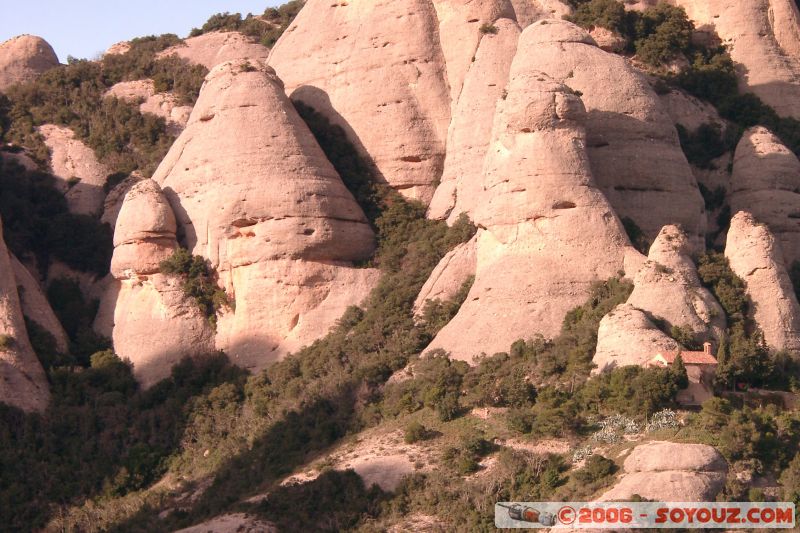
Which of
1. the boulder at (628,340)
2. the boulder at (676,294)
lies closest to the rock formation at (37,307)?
the boulder at (628,340)

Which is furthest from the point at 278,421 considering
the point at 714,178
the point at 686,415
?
the point at 714,178

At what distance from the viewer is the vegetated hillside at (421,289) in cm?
3669

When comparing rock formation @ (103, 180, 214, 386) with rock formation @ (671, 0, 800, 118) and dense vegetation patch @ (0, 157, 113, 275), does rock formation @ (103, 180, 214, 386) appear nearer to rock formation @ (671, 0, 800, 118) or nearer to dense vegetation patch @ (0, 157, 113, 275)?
dense vegetation patch @ (0, 157, 113, 275)

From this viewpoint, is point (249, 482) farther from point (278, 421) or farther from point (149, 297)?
point (149, 297)

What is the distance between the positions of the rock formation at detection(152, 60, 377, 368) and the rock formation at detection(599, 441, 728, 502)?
39.5ft

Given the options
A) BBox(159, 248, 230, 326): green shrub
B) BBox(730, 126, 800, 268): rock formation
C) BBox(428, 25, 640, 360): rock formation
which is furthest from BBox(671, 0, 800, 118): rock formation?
BBox(159, 248, 230, 326): green shrub

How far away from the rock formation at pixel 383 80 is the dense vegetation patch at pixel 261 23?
9800 millimetres

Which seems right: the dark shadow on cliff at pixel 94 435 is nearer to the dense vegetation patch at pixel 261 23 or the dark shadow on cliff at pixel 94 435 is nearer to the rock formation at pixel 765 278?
the rock formation at pixel 765 278

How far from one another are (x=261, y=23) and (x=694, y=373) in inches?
1172

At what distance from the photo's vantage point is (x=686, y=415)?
121 feet

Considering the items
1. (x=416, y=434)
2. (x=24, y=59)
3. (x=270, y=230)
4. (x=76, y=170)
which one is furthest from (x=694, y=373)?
(x=24, y=59)

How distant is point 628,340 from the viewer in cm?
3800

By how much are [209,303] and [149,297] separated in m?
1.56

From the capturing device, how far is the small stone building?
122 ft
